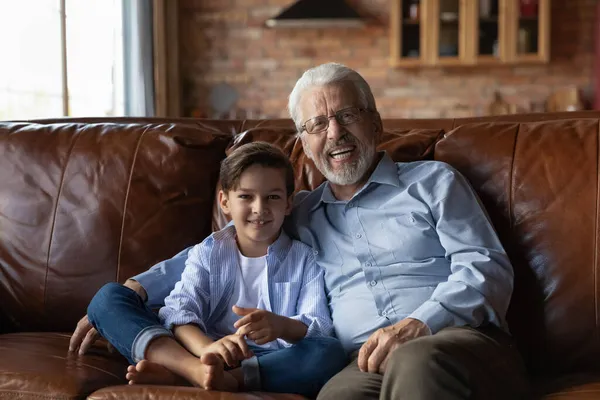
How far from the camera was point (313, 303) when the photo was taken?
1856 millimetres

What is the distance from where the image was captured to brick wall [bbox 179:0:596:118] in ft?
17.8

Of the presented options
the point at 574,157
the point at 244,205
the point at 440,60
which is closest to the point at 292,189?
the point at 244,205

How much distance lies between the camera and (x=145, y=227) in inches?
84.8

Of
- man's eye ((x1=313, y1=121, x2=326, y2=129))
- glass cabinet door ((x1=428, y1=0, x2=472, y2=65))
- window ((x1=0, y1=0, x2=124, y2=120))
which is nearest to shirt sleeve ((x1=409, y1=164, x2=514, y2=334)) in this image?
man's eye ((x1=313, y1=121, x2=326, y2=129))

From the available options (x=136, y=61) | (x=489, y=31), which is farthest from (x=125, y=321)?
(x=489, y=31)

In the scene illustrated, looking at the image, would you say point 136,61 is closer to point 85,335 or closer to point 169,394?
point 85,335

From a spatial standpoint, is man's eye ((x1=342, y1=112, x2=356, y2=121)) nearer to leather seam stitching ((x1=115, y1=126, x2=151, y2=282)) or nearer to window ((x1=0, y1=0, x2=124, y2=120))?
leather seam stitching ((x1=115, y1=126, x2=151, y2=282))

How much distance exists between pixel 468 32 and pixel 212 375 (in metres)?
4.14

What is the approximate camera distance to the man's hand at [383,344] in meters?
1.55

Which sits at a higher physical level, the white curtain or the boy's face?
the white curtain

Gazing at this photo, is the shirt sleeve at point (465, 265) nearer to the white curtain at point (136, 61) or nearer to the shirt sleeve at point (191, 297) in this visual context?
the shirt sleeve at point (191, 297)

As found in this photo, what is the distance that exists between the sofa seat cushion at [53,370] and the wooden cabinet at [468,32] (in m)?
3.83

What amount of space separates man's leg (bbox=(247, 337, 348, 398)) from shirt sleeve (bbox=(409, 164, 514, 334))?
210 millimetres

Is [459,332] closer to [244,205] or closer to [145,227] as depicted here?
[244,205]
